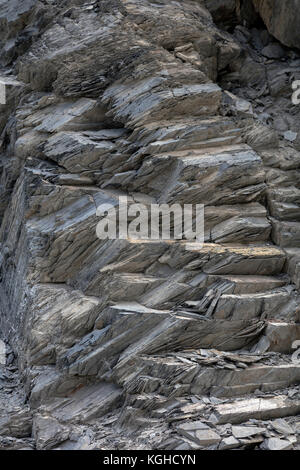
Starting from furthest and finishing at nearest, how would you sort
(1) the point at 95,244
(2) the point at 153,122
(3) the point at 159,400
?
(2) the point at 153,122, (1) the point at 95,244, (3) the point at 159,400

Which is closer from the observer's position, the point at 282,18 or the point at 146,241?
the point at 146,241

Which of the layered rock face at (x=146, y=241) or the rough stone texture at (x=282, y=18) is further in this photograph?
the rough stone texture at (x=282, y=18)

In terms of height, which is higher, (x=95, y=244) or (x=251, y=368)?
(x=95, y=244)

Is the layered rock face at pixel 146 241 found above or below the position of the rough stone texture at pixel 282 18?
Result: below

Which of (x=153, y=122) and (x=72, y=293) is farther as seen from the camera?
(x=153, y=122)

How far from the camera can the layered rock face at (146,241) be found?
1625 centimetres

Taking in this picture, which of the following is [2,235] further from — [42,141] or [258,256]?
[258,256]

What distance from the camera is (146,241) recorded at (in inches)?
725

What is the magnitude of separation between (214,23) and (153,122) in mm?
7199

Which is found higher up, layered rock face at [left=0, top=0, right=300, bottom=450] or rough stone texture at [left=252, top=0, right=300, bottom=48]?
rough stone texture at [left=252, top=0, right=300, bottom=48]

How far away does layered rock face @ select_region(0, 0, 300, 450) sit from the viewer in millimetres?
16250

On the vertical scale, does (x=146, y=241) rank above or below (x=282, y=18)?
below

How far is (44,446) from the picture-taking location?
16141mm
